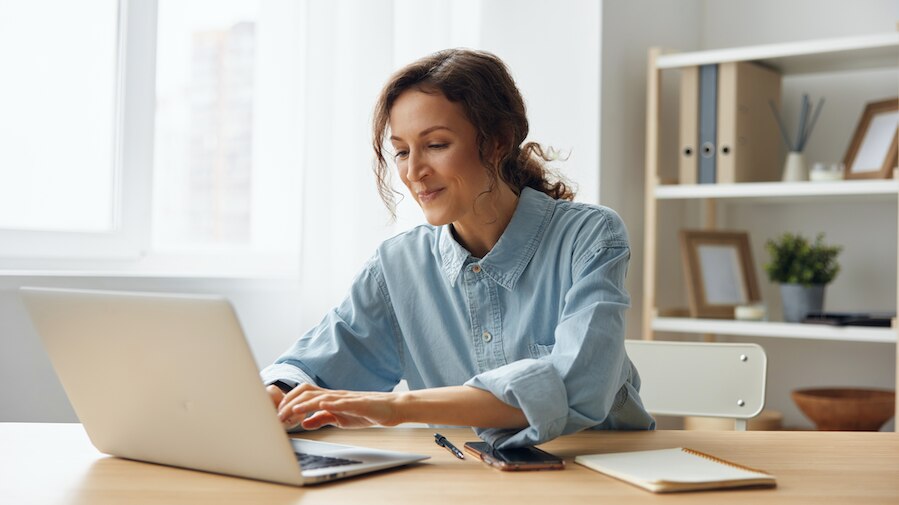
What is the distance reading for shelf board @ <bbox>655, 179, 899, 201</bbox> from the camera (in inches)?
96.0

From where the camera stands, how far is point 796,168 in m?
2.64

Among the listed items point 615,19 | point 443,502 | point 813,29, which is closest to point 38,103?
point 615,19

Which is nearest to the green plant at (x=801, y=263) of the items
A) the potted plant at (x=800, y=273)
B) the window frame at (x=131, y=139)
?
the potted plant at (x=800, y=273)

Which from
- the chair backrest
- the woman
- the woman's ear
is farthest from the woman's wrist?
the chair backrest

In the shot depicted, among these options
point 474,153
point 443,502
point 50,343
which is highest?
point 474,153

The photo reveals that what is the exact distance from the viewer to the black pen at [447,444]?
1.10 meters

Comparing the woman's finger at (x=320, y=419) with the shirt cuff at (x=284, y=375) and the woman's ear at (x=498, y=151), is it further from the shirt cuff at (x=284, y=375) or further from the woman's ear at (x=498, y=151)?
the woman's ear at (x=498, y=151)

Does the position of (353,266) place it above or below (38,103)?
below

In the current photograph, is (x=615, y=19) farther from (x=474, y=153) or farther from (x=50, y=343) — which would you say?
(x=50, y=343)

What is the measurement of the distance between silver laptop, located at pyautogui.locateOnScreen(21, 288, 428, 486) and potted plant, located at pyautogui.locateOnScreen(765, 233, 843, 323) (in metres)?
1.80

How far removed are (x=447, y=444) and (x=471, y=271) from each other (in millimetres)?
316

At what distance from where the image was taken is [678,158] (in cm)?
297

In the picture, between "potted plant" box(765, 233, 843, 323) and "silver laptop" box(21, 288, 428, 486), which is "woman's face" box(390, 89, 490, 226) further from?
"potted plant" box(765, 233, 843, 323)

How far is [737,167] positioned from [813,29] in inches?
22.7
